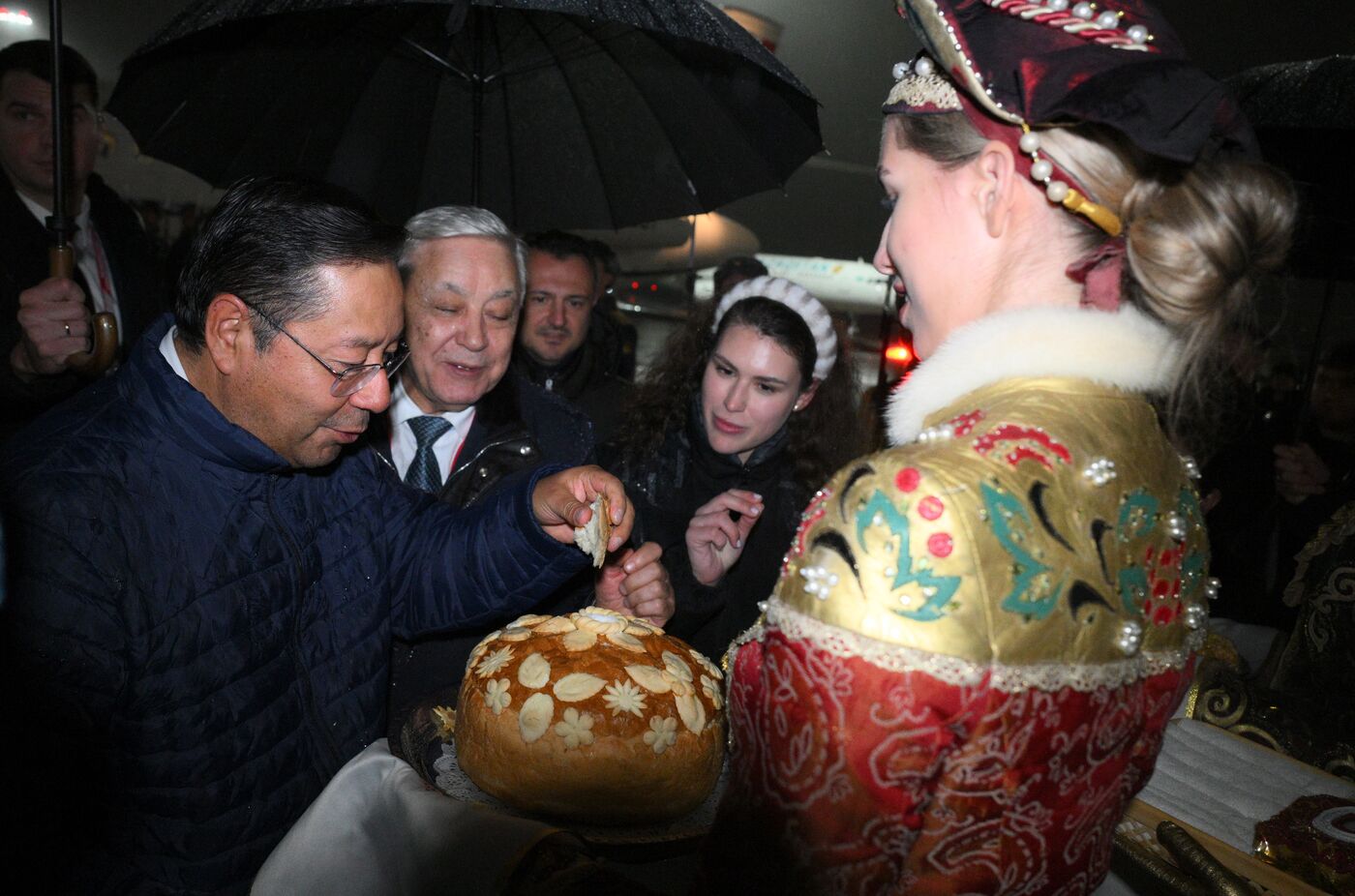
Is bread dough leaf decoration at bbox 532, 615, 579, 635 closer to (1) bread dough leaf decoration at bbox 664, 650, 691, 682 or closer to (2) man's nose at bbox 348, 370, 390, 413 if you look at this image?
(1) bread dough leaf decoration at bbox 664, 650, 691, 682

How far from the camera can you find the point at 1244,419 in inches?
185

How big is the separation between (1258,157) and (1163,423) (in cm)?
39

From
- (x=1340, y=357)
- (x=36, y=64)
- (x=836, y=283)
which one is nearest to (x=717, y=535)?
(x=36, y=64)

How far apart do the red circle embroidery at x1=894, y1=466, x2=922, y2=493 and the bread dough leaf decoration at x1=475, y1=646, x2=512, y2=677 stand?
0.97 metres

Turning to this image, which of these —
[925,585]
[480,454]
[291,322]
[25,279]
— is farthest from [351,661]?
[25,279]

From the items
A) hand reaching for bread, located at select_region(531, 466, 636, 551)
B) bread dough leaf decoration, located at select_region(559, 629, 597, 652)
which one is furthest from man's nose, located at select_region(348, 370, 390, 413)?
bread dough leaf decoration, located at select_region(559, 629, 597, 652)

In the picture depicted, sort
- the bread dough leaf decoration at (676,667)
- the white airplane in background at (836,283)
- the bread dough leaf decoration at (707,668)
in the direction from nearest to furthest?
1. the bread dough leaf decoration at (676,667)
2. the bread dough leaf decoration at (707,668)
3. the white airplane in background at (836,283)

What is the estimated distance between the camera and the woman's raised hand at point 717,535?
2783 mm

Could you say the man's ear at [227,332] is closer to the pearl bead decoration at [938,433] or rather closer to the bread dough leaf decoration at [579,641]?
the bread dough leaf decoration at [579,641]

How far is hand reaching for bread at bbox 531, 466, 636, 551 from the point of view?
2162 millimetres

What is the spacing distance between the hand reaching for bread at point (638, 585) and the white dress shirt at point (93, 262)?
7.70 ft

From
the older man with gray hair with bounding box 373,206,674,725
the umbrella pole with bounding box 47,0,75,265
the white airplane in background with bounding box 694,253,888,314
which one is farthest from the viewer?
the white airplane in background with bounding box 694,253,888,314

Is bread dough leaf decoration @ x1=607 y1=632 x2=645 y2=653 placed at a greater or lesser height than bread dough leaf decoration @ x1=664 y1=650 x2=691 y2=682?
greater

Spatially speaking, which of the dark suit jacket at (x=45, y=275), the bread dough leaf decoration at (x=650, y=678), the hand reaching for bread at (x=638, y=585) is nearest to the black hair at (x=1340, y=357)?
the hand reaching for bread at (x=638, y=585)
